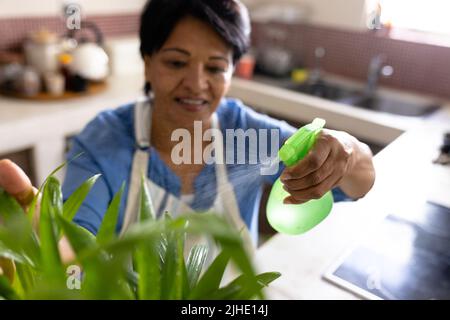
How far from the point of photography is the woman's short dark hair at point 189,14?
88cm

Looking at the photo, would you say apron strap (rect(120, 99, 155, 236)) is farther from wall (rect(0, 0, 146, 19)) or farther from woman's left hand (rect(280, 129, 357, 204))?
wall (rect(0, 0, 146, 19))

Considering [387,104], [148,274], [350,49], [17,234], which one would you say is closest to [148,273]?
[148,274]

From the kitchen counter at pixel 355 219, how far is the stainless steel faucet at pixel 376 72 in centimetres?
114

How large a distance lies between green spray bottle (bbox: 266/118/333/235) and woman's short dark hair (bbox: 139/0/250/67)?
1.35 feet

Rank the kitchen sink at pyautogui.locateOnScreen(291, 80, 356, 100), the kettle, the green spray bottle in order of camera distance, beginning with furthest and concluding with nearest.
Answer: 1. the kitchen sink at pyautogui.locateOnScreen(291, 80, 356, 100)
2. the kettle
3. the green spray bottle

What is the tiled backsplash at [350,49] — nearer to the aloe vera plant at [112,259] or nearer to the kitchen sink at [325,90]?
the kitchen sink at [325,90]

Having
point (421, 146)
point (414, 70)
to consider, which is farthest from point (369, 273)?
point (414, 70)

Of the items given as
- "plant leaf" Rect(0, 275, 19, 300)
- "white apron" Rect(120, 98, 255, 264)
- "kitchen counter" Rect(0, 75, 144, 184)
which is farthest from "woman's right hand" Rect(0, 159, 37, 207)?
"kitchen counter" Rect(0, 75, 144, 184)

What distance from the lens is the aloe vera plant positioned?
0.89ft

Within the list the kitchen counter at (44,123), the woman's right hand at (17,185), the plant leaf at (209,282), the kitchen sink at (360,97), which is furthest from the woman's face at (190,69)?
the kitchen sink at (360,97)

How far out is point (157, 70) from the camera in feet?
3.02

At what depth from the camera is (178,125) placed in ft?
3.05

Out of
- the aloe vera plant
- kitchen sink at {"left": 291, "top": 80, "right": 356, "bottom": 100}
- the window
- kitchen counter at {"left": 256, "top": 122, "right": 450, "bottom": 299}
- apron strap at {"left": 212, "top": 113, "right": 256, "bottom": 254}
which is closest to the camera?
the aloe vera plant
